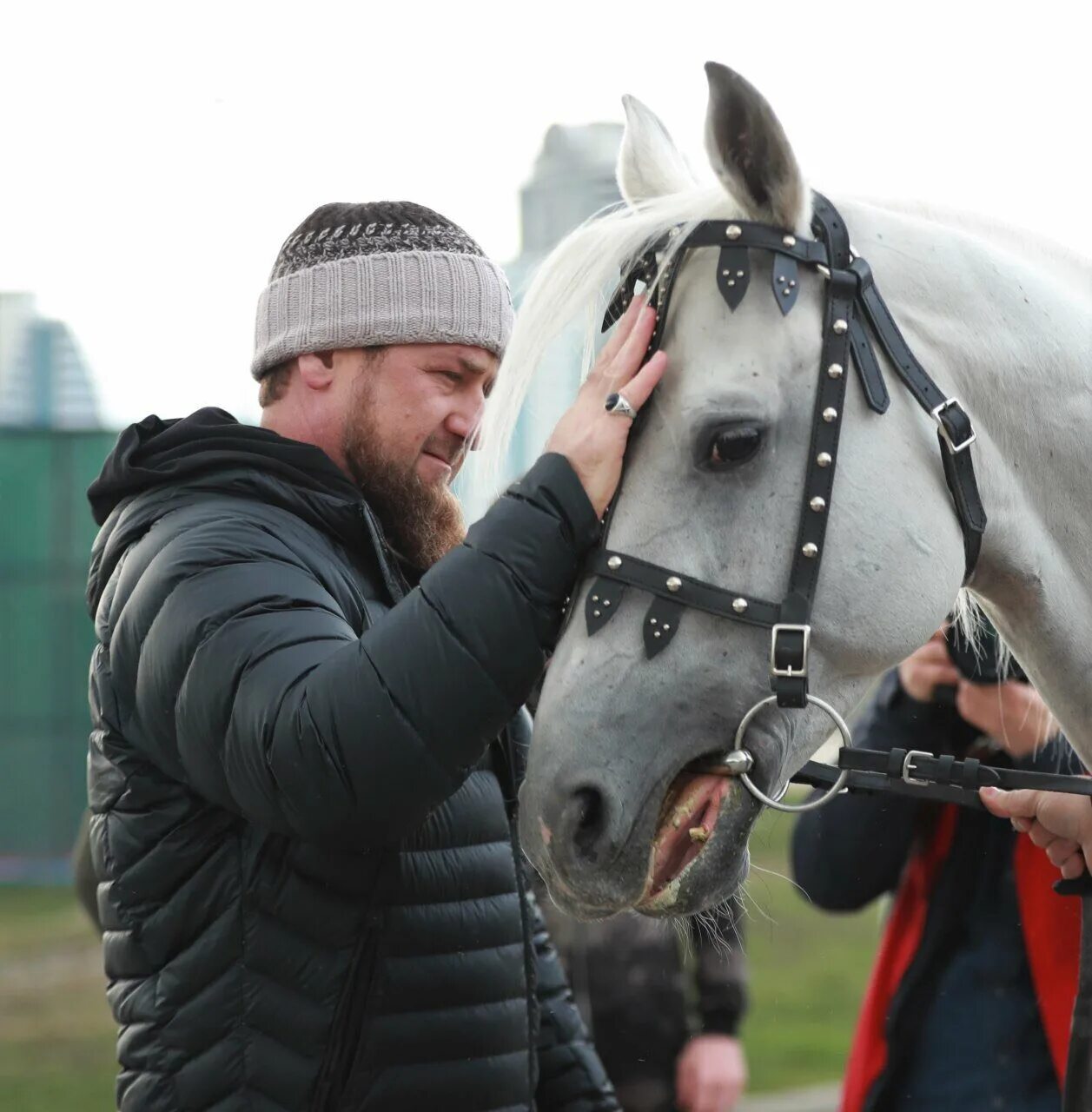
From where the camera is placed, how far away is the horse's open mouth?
6.10 ft

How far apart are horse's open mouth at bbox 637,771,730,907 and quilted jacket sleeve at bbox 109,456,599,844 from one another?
0.78 ft

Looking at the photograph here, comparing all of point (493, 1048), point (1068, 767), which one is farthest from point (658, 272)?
point (1068, 767)

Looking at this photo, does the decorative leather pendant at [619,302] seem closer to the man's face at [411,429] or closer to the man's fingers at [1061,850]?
the man's face at [411,429]

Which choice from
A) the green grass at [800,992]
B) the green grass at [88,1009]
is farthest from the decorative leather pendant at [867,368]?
the green grass at [88,1009]

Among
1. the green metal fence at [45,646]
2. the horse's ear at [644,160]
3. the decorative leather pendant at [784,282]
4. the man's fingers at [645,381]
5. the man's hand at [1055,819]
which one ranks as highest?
the horse's ear at [644,160]

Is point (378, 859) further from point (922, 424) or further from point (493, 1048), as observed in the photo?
point (922, 424)

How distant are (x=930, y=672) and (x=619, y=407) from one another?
1192 millimetres

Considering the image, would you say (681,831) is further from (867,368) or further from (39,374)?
(39,374)

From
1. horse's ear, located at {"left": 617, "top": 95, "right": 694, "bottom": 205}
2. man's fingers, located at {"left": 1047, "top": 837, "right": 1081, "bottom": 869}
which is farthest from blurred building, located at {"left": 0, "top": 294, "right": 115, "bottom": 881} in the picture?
man's fingers, located at {"left": 1047, "top": 837, "right": 1081, "bottom": 869}

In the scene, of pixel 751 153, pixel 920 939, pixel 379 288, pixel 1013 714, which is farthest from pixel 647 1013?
pixel 751 153

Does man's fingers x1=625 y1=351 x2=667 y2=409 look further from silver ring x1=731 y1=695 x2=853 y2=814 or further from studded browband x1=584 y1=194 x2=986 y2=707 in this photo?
silver ring x1=731 y1=695 x2=853 y2=814

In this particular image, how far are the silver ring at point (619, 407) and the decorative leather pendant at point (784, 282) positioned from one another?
0.71 feet

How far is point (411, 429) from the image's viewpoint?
2293mm

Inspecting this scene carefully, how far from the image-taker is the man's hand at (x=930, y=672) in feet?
9.24
